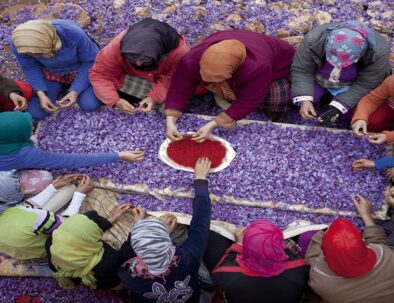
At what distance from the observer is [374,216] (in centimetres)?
289

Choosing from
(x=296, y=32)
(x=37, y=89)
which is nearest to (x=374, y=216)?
(x=296, y=32)

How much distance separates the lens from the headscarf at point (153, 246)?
214 centimetres

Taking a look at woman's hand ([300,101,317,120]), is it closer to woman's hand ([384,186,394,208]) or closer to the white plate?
the white plate

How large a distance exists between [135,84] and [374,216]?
6.85 ft

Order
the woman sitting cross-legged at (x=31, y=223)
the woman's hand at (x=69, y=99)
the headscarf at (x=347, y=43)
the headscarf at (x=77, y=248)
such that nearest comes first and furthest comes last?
the headscarf at (x=77, y=248) → the woman sitting cross-legged at (x=31, y=223) → the headscarf at (x=347, y=43) → the woman's hand at (x=69, y=99)

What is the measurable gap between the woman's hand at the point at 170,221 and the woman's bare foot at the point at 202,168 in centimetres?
33

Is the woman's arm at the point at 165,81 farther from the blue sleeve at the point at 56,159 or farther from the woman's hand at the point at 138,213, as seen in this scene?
the woman's hand at the point at 138,213

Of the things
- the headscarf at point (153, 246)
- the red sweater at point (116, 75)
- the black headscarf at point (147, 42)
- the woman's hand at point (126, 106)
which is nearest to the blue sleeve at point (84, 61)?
the red sweater at point (116, 75)

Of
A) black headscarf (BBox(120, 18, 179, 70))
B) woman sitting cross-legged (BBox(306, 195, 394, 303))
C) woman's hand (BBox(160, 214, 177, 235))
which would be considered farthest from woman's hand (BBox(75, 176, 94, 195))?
woman sitting cross-legged (BBox(306, 195, 394, 303))

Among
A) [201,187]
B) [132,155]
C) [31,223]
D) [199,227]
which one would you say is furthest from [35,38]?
[199,227]

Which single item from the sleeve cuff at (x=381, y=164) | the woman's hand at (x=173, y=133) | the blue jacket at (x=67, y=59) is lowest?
the sleeve cuff at (x=381, y=164)

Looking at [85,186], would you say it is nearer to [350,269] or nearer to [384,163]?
[350,269]

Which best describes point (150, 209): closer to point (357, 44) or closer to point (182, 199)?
point (182, 199)

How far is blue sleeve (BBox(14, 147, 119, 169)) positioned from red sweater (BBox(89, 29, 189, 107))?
1.81 ft
